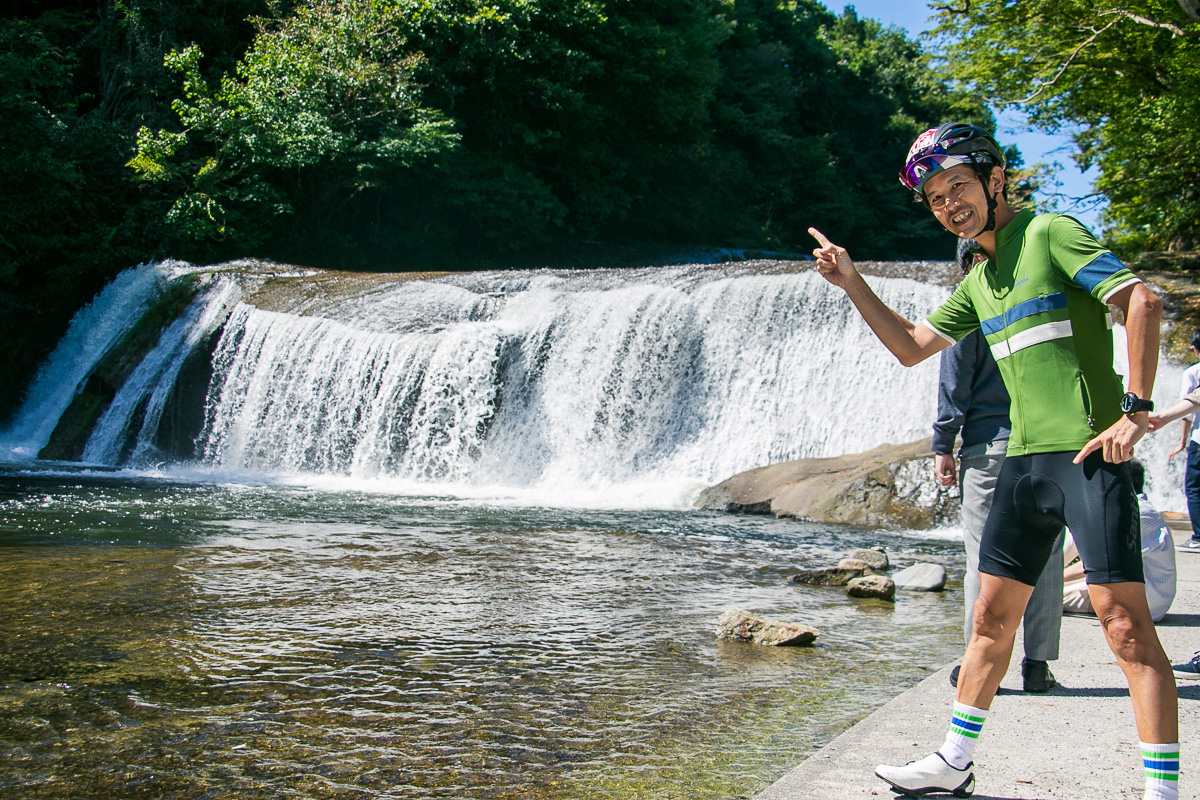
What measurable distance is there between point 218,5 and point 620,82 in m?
11.2

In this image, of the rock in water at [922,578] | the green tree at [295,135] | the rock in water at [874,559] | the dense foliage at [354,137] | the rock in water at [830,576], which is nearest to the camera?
the rock in water at [922,578]

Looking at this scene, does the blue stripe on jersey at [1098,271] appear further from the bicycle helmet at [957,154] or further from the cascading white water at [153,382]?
the cascading white water at [153,382]

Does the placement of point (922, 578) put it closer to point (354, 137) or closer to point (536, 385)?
point (536, 385)

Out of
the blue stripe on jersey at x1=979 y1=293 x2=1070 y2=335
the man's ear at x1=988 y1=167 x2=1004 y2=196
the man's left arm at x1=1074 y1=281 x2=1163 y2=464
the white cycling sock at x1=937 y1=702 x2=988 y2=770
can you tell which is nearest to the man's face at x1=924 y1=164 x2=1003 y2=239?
the man's ear at x1=988 y1=167 x2=1004 y2=196

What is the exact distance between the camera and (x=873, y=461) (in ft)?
34.2

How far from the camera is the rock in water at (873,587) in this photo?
227 inches

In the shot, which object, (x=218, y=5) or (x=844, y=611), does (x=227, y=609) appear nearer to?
(x=844, y=611)

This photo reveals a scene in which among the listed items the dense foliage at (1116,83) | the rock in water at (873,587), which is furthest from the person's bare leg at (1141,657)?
the dense foliage at (1116,83)

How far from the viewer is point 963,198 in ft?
8.36

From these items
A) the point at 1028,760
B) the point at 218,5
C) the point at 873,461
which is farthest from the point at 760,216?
the point at 1028,760

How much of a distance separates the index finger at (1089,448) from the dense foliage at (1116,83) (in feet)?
48.5

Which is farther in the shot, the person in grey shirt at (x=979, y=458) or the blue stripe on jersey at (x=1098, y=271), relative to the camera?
the person in grey shirt at (x=979, y=458)

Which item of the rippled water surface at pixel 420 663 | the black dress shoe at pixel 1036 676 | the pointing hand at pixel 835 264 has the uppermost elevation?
the pointing hand at pixel 835 264

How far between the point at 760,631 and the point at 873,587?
149 centimetres
